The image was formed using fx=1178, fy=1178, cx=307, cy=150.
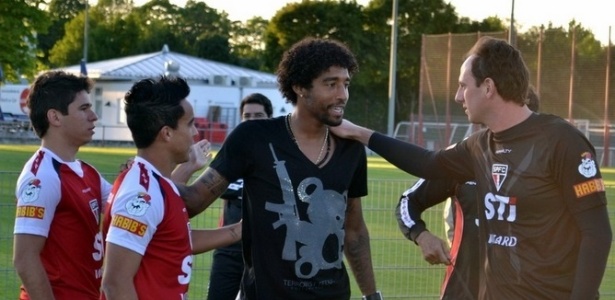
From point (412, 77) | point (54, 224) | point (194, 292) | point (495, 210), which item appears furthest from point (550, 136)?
point (412, 77)

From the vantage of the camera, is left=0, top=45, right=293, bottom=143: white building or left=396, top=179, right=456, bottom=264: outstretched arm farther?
left=0, top=45, right=293, bottom=143: white building

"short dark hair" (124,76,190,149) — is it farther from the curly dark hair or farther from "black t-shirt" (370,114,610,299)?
"black t-shirt" (370,114,610,299)

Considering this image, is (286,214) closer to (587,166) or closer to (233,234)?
(233,234)

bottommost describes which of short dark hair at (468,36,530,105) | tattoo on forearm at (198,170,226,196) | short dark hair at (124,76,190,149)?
tattoo on forearm at (198,170,226,196)

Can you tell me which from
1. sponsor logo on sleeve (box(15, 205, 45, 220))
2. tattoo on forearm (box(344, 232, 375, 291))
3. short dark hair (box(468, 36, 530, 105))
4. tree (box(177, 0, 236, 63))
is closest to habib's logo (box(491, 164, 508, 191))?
short dark hair (box(468, 36, 530, 105))

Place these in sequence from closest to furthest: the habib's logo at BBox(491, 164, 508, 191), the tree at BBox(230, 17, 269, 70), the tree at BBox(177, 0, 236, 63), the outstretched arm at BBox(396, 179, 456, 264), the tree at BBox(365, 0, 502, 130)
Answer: the habib's logo at BBox(491, 164, 508, 191)
the outstretched arm at BBox(396, 179, 456, 264)
the tree at BBox(365, 0, 502, 130)
the tree at BBox(230, 17, 269, 70)
the tree at BBox(177, 0, 236, 63)

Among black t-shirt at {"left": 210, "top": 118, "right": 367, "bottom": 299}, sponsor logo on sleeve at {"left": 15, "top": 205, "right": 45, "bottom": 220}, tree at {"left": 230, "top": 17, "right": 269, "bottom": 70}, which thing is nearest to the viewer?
sponsor logo on sleeve at {"left": 15, "top": 205, "right": 45, "bottom": 220}

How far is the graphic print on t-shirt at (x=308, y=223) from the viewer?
5.60m

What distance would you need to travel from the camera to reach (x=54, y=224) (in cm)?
546

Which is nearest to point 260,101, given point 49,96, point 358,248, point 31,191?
point 358,248

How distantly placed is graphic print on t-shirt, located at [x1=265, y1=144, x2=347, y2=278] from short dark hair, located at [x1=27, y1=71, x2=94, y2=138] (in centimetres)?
104

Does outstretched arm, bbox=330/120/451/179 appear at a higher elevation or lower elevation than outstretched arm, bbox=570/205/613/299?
higher

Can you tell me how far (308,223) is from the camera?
5.62m

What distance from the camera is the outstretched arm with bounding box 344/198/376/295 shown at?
6027mm
